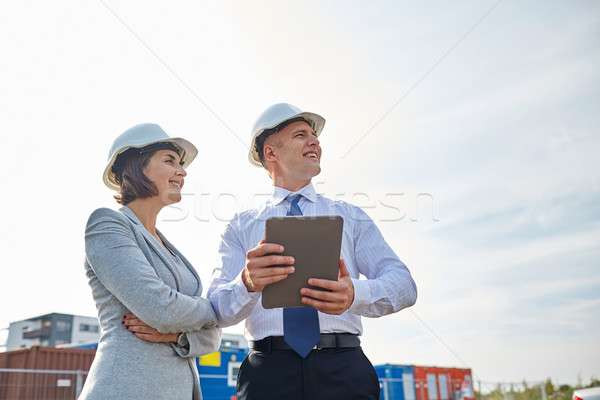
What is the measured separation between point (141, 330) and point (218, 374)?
13.3 meters

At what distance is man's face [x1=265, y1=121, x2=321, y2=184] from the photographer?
3.61m

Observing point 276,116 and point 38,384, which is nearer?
point 276,116

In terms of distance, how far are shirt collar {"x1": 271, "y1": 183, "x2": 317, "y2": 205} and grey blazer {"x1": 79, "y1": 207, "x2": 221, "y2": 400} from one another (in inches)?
37.2

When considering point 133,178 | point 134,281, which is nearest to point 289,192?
point 133,178

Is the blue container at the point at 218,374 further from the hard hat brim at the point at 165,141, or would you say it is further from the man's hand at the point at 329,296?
the man's hand at the point at 329,296

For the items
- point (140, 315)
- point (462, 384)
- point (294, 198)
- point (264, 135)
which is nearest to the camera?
point (140, 315)

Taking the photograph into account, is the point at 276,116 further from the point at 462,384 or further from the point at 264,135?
the point at 462,384

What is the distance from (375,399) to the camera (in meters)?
2.81

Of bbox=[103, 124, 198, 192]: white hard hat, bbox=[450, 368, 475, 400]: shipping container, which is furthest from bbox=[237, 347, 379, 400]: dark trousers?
bbox=[450, 368, 475, 400]: shipping container

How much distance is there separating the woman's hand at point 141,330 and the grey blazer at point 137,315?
3cm

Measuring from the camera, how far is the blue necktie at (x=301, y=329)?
9.02 ft

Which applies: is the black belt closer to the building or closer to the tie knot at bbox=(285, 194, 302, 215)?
the tie knot at bbox=(285, 194, 302, 215)

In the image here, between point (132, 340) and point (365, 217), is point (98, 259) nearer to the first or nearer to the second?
point (132, 340)

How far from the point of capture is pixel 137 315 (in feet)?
8.79
